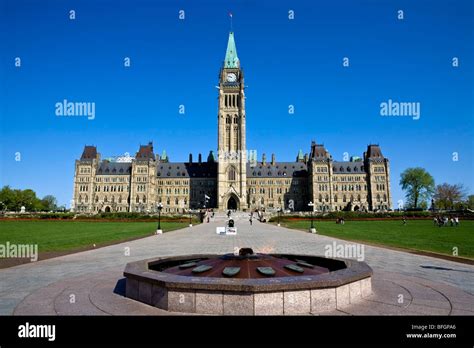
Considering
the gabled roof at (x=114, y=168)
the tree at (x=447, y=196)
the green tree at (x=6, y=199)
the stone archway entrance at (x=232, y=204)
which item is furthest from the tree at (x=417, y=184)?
the green tree at (x=6, y=199)

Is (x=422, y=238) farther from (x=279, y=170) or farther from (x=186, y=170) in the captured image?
(x=186, y=170)

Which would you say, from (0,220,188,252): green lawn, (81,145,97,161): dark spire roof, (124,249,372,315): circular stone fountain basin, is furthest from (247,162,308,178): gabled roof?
(124,249,372,315): circular stone fountain basin

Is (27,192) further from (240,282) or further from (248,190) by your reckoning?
(240,282)

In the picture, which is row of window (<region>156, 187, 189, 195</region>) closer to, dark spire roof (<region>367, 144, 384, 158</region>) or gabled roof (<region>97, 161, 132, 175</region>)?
gabled roof (<region>97, 161, 132, 175</region>)

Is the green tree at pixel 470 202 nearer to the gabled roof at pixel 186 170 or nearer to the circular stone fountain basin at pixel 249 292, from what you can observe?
the gabled roof at pixel 186 170

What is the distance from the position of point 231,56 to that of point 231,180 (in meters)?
40.1

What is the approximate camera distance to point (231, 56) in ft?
345

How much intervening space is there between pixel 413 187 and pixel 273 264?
10964 centimetres

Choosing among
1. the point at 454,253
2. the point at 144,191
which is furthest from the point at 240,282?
the point at 144,191

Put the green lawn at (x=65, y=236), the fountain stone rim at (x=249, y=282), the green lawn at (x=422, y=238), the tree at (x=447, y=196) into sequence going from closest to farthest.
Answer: the fountain stone rim at (x=249, y=282)
the green lawn at (x=422, y=238)
the green lawn at (x=65, y=236)
the tree at (x=447, y=196)

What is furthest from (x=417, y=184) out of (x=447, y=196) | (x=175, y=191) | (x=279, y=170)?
(x=175, y=191)

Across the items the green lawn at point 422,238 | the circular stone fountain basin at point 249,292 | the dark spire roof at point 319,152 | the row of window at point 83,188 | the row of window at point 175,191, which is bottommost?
the green lawn at point 422,238

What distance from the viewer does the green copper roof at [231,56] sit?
104 m
